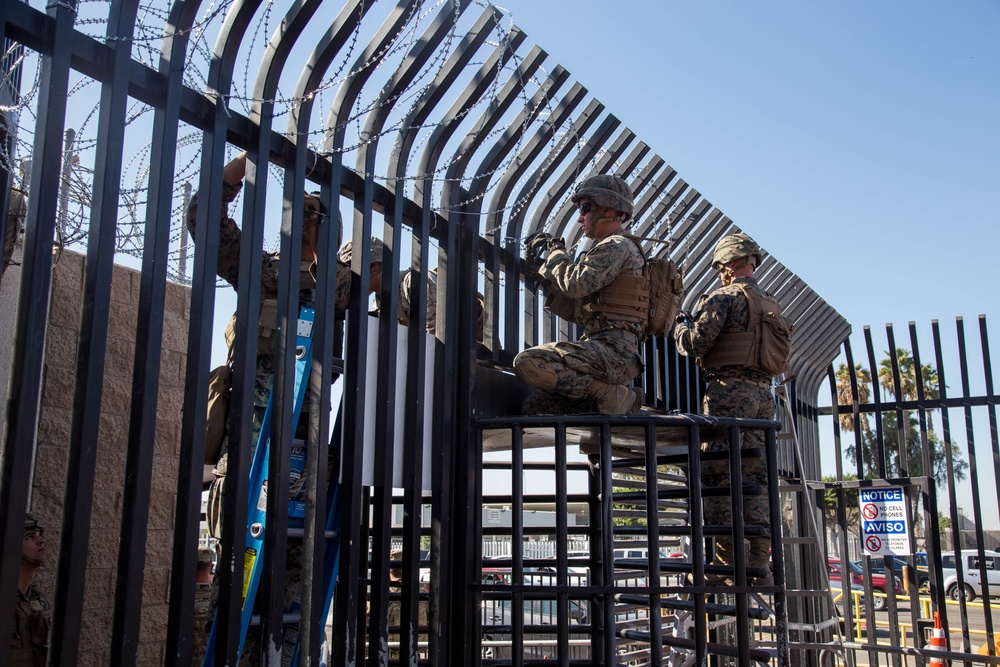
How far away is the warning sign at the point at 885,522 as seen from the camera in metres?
7.81

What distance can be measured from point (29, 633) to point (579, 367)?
261cm

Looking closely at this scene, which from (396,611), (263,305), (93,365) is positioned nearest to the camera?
(93,365)

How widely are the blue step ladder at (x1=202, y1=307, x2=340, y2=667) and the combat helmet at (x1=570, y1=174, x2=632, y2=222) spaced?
1.88 m

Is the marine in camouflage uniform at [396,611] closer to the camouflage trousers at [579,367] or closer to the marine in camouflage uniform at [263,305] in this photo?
the camouflage trousers at [579,367]

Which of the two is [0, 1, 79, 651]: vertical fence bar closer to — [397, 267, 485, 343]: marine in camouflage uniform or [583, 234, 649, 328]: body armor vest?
[397, 267, 485, 343]: marine in camouflage uniform

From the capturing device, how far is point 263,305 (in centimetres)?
396

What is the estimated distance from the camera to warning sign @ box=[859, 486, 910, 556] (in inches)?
307

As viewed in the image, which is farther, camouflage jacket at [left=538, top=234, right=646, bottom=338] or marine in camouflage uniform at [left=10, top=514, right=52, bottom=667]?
camouflage jacket at [left=538, top=234, right=646, bottom=338]

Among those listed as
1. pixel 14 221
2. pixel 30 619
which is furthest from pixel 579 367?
pixel 30 619

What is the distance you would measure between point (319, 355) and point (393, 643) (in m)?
3.69

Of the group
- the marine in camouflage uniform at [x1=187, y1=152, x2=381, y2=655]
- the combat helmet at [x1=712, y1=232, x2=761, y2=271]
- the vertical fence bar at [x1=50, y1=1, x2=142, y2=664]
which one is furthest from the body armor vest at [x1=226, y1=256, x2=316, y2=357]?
the combat helmet at [x1=712, y1=232, x2=761, y2=271]

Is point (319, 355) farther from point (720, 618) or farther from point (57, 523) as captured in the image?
point (720, 618)

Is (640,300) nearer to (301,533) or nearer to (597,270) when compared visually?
(597,270)

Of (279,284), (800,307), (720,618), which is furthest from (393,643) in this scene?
(800,307)
